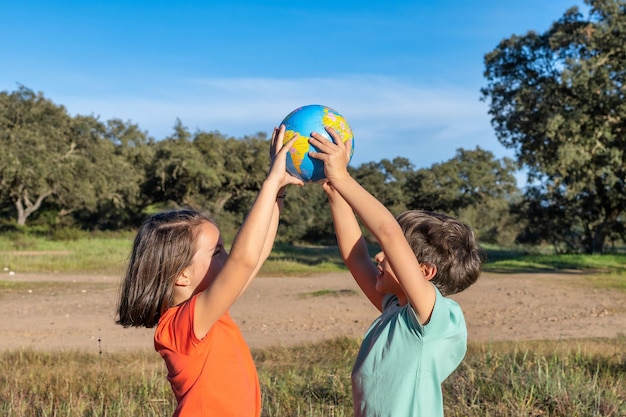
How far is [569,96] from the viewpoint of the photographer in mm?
19984

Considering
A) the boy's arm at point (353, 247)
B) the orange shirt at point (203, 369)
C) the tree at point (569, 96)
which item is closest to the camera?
the orange shirt at point (203, 369)

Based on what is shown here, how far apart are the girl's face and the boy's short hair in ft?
2.50

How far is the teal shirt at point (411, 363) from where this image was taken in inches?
94.7

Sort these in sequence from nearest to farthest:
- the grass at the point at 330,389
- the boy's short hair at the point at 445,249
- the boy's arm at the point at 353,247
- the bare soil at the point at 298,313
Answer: the boy's short hair at the point at 445,249, the boy's arm at the point at 353,247, the grass at the point at 330,389, the bare soil at the point at 298,313

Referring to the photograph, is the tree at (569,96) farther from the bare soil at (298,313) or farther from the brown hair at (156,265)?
the brown hair at (156,265)

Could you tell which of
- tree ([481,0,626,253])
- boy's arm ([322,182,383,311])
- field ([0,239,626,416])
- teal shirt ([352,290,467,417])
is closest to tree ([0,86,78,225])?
field ([0,239,626,416])

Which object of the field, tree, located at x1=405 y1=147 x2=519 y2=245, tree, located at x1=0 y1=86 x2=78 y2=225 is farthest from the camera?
tree, located at x1=405 y1=147 x2=519 y2=245

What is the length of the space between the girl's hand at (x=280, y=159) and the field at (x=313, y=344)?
2.30 meters

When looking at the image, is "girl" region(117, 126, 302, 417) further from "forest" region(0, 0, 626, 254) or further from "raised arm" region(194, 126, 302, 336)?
"forest" region(0, 0, 626, 254)

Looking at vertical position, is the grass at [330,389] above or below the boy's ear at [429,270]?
below

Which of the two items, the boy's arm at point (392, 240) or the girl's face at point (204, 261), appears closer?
the boy's arm at point (392, 240)

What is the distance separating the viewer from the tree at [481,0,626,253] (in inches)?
748

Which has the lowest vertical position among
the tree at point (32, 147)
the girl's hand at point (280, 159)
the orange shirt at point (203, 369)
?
the orange shirt at point (203, 369)

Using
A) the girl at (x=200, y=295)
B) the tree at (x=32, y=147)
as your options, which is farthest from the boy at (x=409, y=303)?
the tree at (x=32, y=147)
